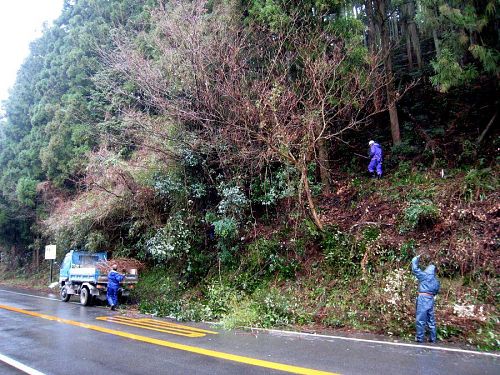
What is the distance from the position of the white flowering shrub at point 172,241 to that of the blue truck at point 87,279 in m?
1.79

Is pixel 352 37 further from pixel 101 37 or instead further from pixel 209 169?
pixel 101 37

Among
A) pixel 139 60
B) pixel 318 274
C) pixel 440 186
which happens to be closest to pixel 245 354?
pixel 318 274

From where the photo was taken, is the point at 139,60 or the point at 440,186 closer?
the point at 440,186

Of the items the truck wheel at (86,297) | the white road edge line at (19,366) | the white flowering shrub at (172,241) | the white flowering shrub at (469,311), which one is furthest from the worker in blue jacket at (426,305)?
the truck wheel at (86,297)

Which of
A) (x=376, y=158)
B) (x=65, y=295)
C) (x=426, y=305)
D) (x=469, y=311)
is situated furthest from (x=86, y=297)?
(x=469, y=311)

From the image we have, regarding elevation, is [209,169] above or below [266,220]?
above

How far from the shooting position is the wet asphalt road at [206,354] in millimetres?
6422

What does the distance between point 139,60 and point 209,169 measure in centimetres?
486

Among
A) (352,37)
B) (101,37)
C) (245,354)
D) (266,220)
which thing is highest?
(101,37)

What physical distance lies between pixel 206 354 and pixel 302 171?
672 centimetres

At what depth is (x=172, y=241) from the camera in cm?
1590

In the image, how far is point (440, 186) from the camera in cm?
1303

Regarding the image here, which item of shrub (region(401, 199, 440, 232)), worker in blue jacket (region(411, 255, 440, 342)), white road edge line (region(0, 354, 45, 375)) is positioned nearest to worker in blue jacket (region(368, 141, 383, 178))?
shrub (region(401, 199, 440, 232))

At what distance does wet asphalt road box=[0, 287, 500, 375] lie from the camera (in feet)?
21.1
